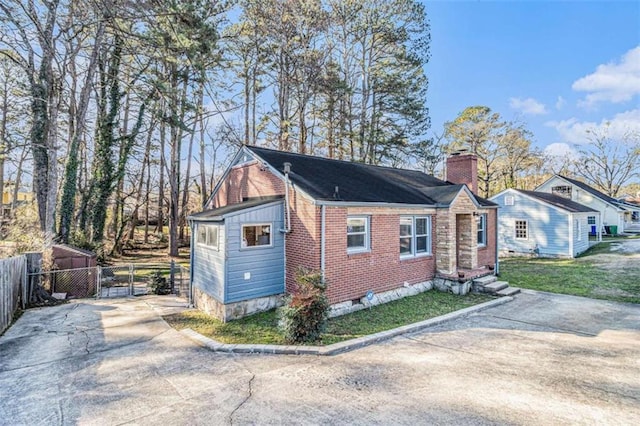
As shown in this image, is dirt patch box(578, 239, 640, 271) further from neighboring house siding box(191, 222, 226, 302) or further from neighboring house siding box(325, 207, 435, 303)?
neighboring house siding box(191, 222, 226, 302)

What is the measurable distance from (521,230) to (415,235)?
1462 cm

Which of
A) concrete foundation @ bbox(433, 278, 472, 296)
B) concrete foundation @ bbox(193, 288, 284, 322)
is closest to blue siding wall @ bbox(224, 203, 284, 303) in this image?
concrete foundation @ bbox(193, 288, 284, 322)

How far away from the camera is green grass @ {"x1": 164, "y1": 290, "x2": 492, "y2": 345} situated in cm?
728

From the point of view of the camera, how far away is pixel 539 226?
68.4 feet

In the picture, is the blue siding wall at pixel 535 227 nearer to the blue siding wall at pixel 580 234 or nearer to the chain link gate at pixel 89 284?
the blue siding wall at pixel 580 234

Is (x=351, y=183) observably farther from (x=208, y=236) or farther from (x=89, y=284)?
(x=89, y=284)

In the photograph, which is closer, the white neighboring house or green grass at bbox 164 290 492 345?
green grass at bbox 164 290 492 345

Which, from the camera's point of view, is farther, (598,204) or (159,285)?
(598,204)

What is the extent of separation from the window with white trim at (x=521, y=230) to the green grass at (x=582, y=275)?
2.15 metres

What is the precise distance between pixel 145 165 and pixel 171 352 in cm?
2404

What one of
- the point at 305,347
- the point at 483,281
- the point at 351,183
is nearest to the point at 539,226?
the point at 483,281

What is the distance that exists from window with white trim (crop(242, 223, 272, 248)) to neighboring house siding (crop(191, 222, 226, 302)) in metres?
0.63

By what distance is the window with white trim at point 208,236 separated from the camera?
29.6ft

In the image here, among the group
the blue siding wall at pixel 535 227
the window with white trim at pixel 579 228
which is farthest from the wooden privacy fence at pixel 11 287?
the window with white trim at pixel 579 228
